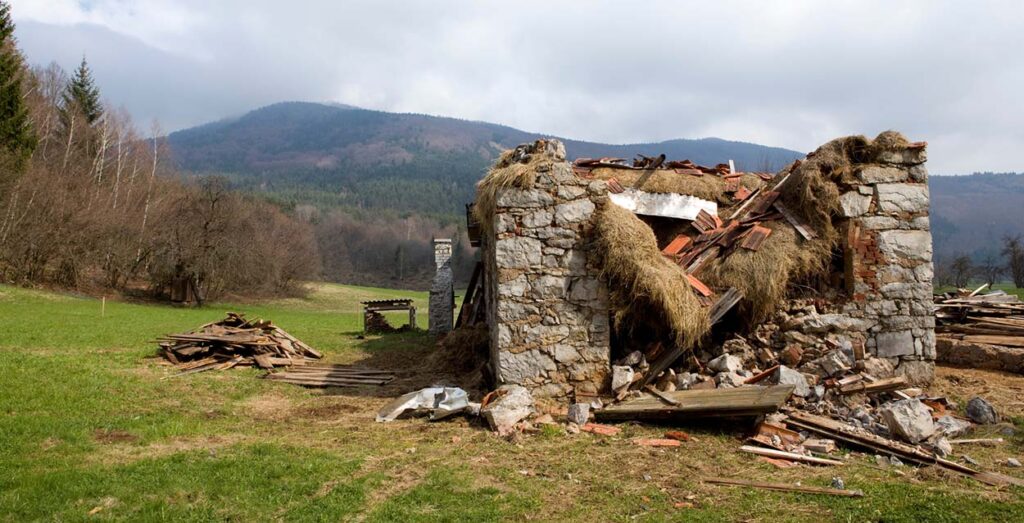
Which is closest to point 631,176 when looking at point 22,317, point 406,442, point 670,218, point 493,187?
point 670,218

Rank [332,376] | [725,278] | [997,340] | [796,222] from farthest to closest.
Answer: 1. [332,376]
2. [997,340]
3. [796,222]
4. [725,278]

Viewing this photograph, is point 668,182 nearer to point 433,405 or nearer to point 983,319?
point 433,405

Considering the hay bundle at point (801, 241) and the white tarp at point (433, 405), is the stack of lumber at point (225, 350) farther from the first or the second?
the hay bundle at point (801, 241)

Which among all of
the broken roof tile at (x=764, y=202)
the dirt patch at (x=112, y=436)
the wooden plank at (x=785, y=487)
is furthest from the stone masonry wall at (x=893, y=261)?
the dirt patch at (x=112, y=436)

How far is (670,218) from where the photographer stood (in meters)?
11.3

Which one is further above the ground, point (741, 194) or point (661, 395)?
point (741, 194)

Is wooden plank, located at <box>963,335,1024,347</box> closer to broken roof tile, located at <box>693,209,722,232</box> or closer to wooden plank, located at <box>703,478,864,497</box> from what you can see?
broken roof tile, located at <box>693,209,722,232</box>

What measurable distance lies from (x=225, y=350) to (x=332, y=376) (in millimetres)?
2886

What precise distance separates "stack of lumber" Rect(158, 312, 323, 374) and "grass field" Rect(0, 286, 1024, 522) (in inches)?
108

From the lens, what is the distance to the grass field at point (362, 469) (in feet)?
16.5

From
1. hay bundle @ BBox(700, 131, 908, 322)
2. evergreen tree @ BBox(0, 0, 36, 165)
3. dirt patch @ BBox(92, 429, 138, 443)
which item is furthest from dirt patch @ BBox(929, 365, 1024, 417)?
evergreen tree @ BBox(0, 0, 36, 165)

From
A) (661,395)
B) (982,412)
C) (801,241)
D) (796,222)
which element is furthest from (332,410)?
(982,412)

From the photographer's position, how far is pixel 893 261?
9.38 meters

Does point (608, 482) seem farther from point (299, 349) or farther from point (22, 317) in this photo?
point (22, 317)
